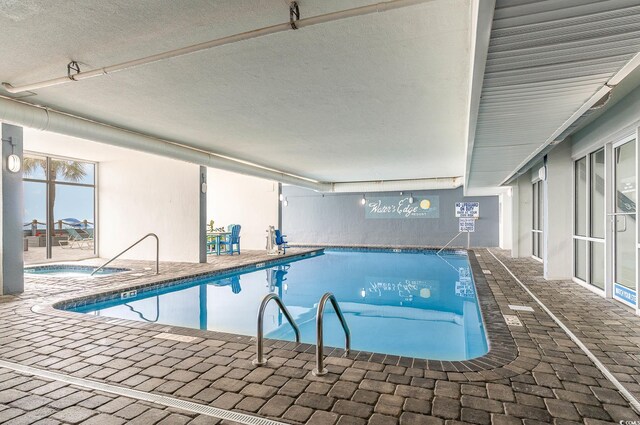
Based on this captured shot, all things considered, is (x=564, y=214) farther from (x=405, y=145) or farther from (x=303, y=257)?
(x=303, y=257)

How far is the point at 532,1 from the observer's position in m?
1.61

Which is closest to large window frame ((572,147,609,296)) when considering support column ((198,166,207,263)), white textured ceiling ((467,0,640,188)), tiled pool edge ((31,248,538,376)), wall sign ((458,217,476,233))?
tiled pool edge ((31,248,538,376))

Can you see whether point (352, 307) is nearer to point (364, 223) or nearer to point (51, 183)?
point (51, 183)

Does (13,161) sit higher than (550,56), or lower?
lower

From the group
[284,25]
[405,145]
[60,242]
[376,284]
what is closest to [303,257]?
[376,284]

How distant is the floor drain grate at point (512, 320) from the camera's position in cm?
357

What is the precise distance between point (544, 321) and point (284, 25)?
3635 millimetres

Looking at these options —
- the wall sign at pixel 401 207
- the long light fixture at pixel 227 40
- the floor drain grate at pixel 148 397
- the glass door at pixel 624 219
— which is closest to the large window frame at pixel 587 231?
the glass door at pixel 624 219

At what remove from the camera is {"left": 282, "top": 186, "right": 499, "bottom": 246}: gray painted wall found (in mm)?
13586

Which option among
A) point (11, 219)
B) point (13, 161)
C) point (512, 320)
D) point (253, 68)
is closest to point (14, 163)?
point (13, 161)

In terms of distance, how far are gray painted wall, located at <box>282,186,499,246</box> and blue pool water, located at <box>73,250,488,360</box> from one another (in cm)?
492

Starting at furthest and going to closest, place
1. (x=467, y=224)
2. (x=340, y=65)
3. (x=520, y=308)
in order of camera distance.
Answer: (x=467, y=224) < (x=520, y=308) < (x=340, y=65)

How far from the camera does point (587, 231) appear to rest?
17.8ft

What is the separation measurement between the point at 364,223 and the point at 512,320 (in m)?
11.4
